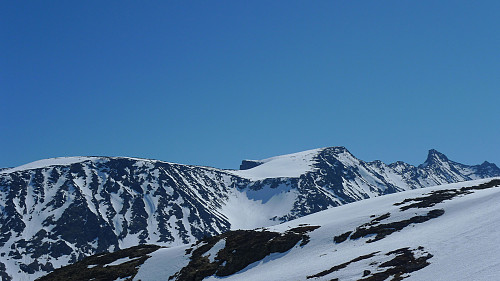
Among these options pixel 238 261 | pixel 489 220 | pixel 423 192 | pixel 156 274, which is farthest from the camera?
pixel 423 192

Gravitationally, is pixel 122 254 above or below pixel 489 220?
above

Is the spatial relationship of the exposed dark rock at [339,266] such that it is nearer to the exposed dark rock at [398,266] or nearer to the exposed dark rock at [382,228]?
the exposed dark rock at [398,266]

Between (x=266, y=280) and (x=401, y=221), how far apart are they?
23778 millimetres

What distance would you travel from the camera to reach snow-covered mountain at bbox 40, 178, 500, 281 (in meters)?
40.9

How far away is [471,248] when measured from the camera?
4050 centimetres

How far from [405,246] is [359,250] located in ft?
24.9

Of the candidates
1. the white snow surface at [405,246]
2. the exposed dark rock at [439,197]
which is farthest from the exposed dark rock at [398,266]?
the exposed dark rock at [439,197]

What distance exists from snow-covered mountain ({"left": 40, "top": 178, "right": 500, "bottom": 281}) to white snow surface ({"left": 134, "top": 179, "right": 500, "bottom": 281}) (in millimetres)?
104

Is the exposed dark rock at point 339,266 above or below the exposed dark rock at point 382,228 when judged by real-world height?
below

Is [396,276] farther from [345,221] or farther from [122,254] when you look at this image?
[122,254]

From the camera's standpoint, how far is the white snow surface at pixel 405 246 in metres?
37.1

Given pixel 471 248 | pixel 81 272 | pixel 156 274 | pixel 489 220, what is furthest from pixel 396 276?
pixel 81 272

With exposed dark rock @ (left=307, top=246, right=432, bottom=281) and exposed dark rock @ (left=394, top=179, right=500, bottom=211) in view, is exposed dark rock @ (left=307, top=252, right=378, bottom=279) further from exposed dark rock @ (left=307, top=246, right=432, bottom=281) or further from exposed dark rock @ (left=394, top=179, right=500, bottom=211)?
exposed dark rock @ (left=394, top=179, right=500, bottom=211)

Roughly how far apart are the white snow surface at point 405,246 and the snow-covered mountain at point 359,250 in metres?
0.10
